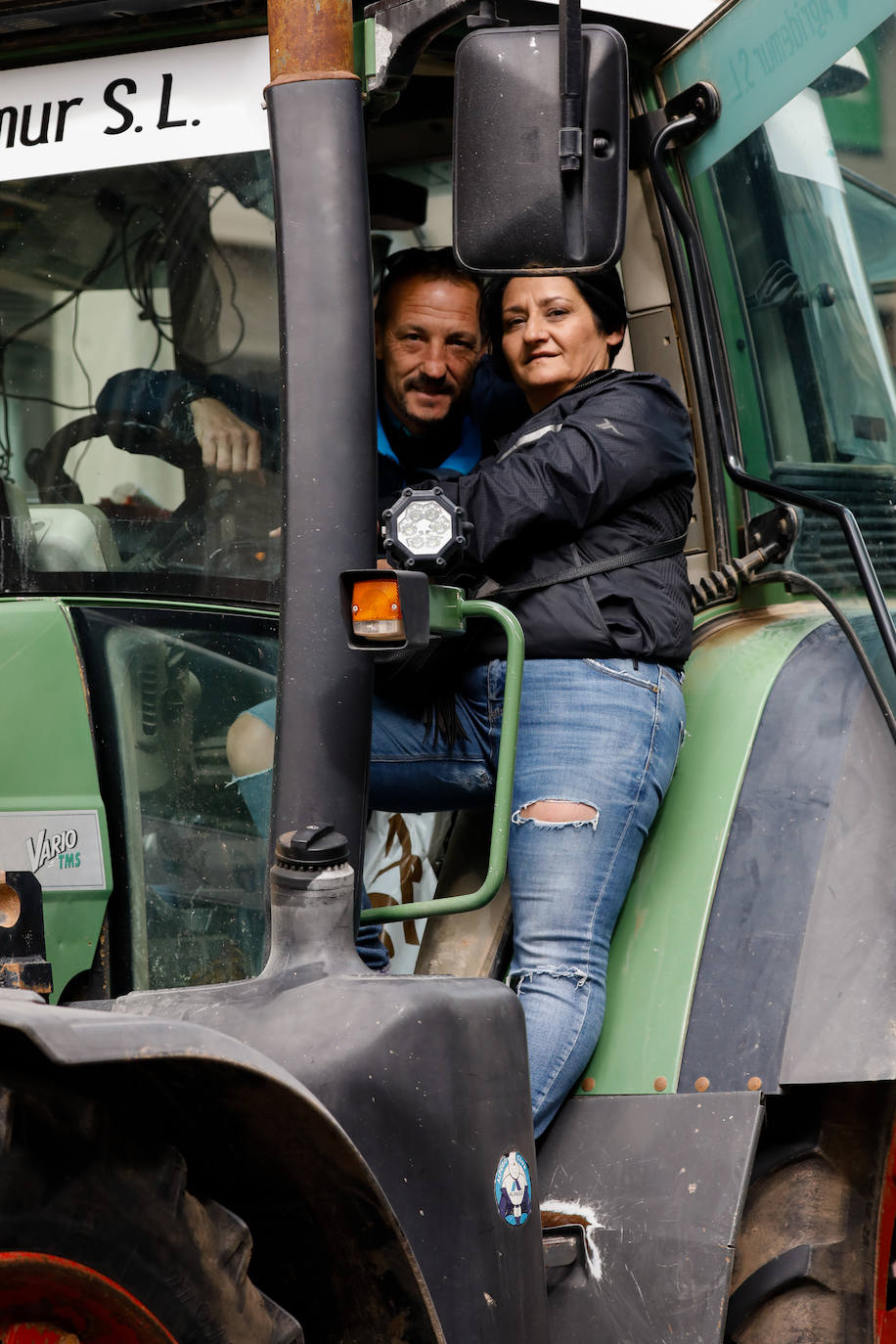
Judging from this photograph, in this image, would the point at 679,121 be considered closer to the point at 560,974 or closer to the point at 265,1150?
the point at 560,974

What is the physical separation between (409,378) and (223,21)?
0.76m

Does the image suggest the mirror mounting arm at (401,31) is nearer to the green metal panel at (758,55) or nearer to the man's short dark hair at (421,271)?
the green metal panel at (758,55)

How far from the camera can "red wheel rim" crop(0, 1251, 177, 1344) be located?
1.29m

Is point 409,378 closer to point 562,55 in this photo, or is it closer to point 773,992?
point 562,55

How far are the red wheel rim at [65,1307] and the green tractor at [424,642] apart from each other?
17cm

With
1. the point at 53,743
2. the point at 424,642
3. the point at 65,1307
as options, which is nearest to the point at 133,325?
the point at 53,743

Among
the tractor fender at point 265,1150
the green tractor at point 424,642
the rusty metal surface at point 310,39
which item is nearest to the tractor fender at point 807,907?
the green tractor at point 424,642

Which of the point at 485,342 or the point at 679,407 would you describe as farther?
the point at 485,342

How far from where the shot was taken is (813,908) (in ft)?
6.80

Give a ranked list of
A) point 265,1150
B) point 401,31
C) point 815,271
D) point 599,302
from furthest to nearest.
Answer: point 599,302 → point 815,271 → point 401,31 → point 265,1150

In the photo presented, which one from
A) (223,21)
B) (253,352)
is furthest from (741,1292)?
(223,21)

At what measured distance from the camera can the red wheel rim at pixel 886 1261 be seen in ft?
7.16

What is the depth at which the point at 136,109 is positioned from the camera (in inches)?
79.7

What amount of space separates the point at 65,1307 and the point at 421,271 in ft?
6.22
